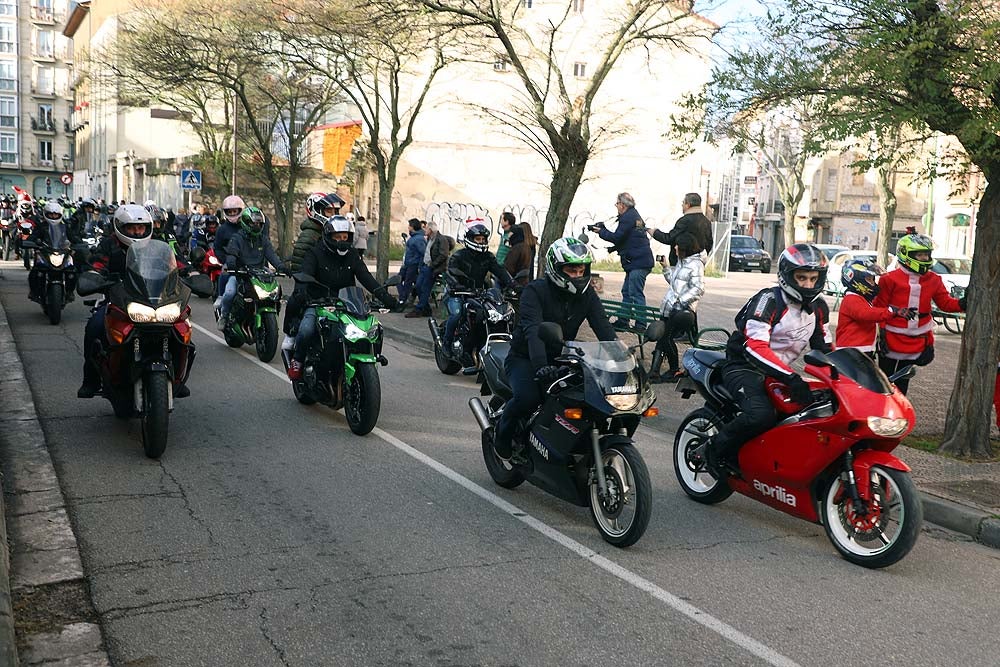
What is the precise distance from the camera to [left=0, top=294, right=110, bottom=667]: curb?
171 inches

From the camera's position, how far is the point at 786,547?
6.20 metres

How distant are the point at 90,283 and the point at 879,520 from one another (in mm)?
5433

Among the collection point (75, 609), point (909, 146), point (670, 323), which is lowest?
point (75, 609)

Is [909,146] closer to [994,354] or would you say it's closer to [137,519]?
[994,354]

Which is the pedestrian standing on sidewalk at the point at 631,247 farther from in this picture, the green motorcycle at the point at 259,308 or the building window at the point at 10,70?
the building window at the point at 10,70

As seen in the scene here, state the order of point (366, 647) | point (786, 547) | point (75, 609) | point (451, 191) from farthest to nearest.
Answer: point (451, 191) < point (786, 547) < point (75, 609) < point (366, 647)

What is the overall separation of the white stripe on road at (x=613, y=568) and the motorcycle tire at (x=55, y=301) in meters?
8.65

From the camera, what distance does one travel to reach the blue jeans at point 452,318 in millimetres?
12273

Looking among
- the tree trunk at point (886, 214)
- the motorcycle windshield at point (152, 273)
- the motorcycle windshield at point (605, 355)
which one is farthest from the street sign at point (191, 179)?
the motorcycle windshield at point (605, 355)

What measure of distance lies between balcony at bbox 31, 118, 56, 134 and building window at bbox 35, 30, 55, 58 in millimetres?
6005

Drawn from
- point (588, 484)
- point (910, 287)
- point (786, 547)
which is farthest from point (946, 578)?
point (910, 287)

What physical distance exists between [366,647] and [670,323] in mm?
7812

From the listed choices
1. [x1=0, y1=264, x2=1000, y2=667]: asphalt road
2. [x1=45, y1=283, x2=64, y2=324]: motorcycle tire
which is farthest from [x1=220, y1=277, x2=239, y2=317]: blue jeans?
[x1=0, y1=264, x2=1000, y2=667]: asphalt road

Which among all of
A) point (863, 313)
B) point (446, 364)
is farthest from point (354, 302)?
point (863, 313)
